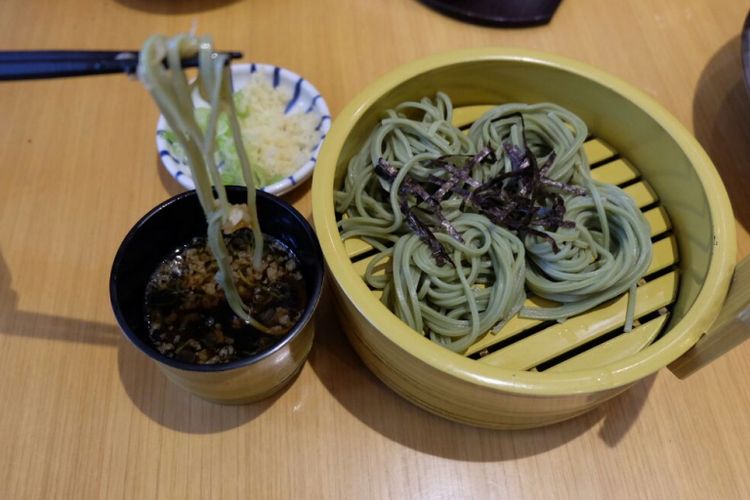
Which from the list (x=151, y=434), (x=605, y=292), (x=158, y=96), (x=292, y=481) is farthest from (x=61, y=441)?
(x=605, y=292)

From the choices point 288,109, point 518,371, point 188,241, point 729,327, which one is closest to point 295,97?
point 288,109

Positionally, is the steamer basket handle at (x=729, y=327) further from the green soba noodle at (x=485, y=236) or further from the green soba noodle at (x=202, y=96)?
the green soba noodle at (x=202, y=96)

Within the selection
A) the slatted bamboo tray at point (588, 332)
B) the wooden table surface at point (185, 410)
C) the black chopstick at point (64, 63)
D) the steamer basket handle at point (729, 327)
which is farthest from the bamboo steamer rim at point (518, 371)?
the black chopstick at point (64, 63)

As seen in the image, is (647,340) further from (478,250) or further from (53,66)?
(53,66)

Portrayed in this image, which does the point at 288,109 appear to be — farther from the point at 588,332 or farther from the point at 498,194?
the point at 588,332

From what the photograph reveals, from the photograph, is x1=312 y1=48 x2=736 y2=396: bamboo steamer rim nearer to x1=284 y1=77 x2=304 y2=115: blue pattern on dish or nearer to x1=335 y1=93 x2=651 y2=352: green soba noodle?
x1=335 y1=93 x2=651 y2=352: green soba noodle
